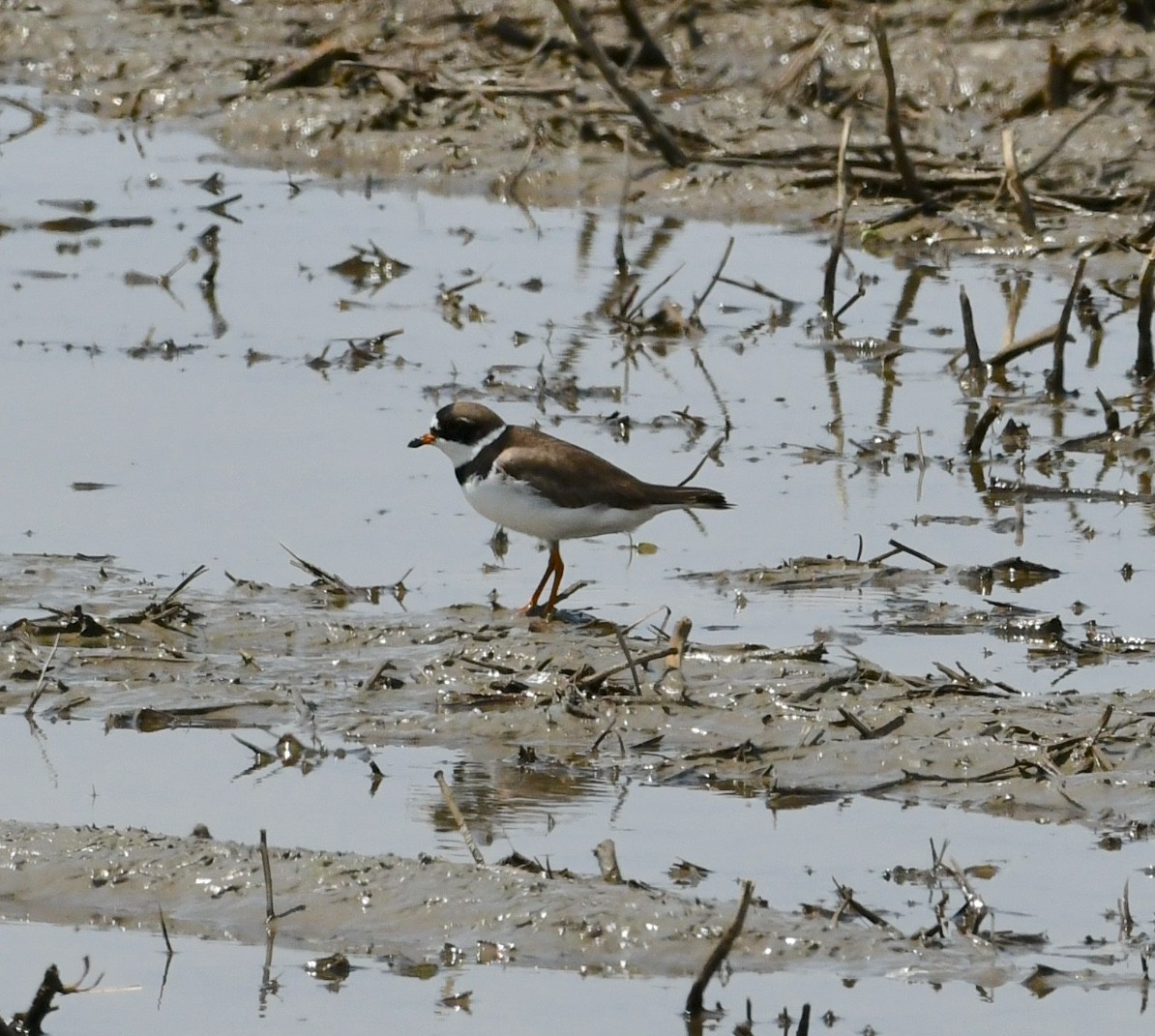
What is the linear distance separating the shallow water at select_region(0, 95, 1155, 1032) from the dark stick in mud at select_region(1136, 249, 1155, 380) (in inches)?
11.1

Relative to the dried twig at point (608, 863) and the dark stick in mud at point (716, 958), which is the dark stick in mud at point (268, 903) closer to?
the dried twig at point (608, 863)

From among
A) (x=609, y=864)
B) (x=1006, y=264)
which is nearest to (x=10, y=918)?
(x=609, y=864)

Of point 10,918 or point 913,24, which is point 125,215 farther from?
point 10,918

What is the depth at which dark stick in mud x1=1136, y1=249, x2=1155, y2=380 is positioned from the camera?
10.9m

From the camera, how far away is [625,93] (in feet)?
47.7

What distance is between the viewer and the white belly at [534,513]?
8148 millimetres

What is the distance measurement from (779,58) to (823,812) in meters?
12.7

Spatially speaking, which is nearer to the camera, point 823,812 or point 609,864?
point 609,864

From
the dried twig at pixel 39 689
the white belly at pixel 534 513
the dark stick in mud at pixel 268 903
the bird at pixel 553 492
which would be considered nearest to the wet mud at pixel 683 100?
the bird at pixel 553 492

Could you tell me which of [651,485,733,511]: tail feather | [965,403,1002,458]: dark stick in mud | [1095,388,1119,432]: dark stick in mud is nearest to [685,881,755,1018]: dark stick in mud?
[651,485,733,511]: tail feather

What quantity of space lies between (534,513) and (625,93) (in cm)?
691

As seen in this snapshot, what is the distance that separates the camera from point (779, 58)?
18.2 m

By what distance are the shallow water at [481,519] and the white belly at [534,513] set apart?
0.85ft

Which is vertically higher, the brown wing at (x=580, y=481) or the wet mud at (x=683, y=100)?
the brown wing at (x=580, y=481)
